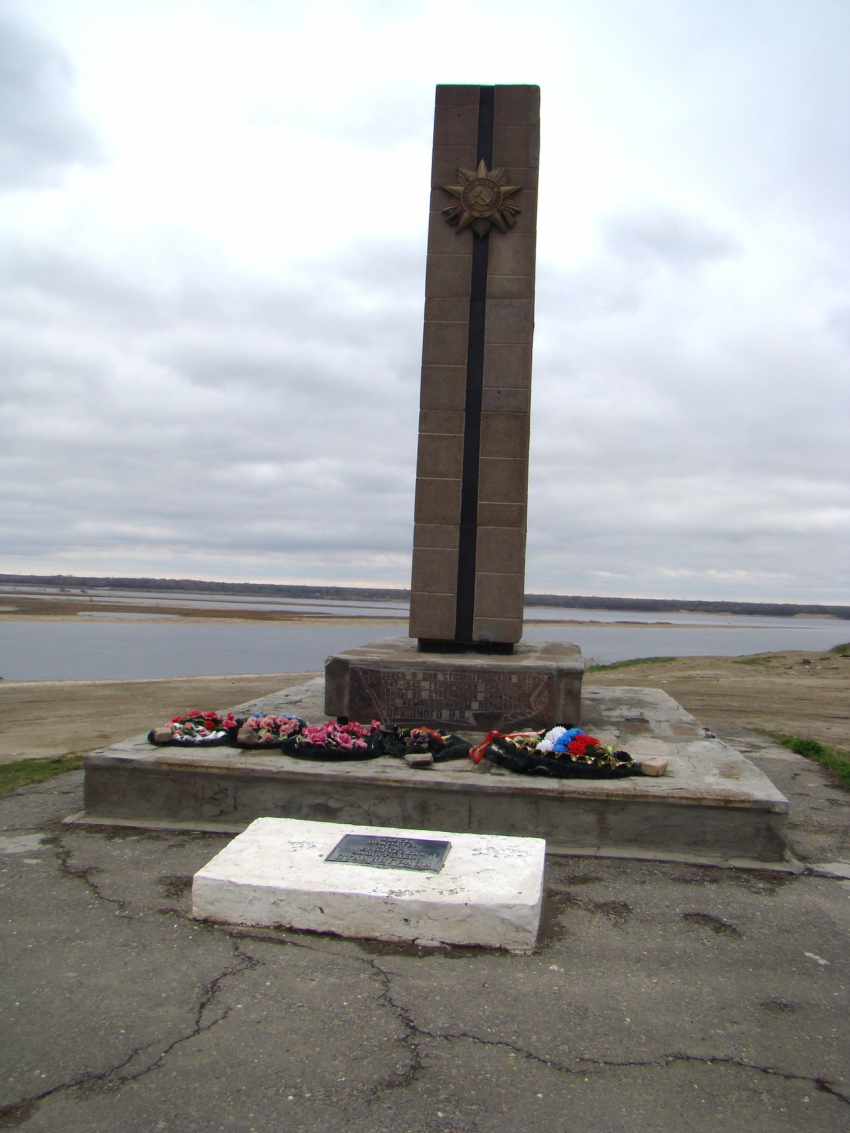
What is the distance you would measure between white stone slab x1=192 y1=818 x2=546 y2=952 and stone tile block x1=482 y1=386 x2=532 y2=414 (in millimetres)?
4940

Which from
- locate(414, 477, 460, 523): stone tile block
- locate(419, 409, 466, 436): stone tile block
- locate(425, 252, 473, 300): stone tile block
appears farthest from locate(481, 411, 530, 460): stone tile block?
locate(425, 252, 473, 300): stone tile block

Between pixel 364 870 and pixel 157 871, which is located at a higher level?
pixel 364 870

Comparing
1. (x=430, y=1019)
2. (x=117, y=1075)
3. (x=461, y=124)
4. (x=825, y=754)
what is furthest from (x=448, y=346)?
(x=117, y=1075)

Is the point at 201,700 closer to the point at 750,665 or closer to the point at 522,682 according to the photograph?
the point at 522,682

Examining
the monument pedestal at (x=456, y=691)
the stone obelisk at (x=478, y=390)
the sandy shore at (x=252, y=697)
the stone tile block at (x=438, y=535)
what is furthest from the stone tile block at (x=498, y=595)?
the sandy shore at (x=252, y=697)

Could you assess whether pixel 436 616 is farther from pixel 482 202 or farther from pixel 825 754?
pixel 825 754

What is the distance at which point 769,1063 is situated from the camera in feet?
9.83

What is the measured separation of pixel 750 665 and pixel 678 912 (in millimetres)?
19167

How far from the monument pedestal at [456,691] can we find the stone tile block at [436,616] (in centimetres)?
78

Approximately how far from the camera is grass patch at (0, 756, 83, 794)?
7.27 metres

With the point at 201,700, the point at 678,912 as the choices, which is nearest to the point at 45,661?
the point at 201,700

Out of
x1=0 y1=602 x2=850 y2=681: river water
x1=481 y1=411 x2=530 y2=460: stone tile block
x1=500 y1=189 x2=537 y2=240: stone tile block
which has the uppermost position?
x1=500 y1=189 x2=537 y2=240: stone tile block

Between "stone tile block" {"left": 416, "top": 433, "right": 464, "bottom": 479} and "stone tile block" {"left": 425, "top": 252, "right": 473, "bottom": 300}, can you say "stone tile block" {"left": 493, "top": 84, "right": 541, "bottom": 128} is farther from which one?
"stone tile block" {"left": 416, "top": 433, "right": 464, "bottom": 479}

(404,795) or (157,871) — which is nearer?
(157,871)
